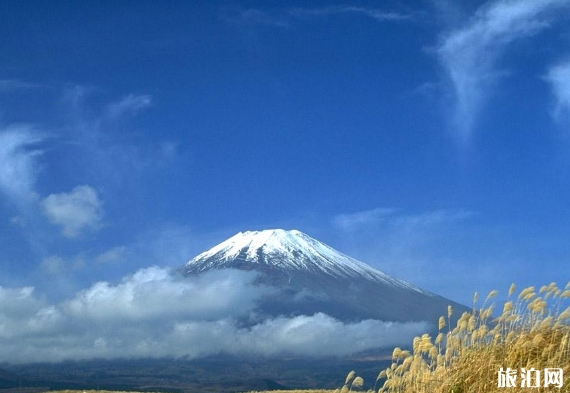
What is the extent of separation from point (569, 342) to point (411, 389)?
2665 millimetres

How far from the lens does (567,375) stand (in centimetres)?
1215

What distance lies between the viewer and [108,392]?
94.3 ft

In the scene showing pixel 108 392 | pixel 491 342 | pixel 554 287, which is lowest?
pixel 108 392

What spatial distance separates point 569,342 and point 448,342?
1.92 metres

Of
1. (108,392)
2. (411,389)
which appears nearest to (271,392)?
(108,392)

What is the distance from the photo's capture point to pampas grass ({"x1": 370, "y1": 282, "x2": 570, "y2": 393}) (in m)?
12.5

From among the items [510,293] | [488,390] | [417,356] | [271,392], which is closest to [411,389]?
[417,356]

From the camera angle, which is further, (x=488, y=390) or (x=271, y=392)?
(x=271, y=392)

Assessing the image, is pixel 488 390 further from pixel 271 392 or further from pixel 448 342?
pixel 271 392

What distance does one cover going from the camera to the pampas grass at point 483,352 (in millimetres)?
12453

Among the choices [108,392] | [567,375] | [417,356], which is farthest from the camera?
[108,392]

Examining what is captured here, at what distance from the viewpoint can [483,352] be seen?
12992mm

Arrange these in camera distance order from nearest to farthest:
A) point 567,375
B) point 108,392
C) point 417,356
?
1. point 567,375
2. point 417,356
3. point 108,392

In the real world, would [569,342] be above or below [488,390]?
above
